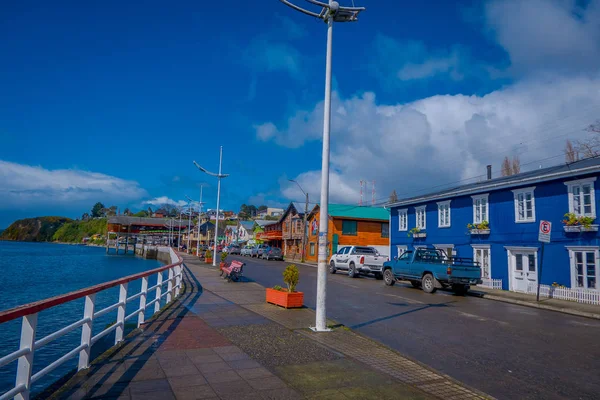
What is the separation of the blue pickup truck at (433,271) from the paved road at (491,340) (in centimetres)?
227

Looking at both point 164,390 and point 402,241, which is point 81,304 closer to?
point 164,390

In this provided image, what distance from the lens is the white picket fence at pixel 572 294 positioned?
55.3 ft

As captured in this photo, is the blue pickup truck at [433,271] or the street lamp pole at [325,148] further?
the blue pickup truck at [433,271]

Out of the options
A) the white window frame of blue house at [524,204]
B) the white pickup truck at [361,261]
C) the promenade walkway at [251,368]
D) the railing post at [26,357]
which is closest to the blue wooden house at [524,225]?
the white window frame of blue house at [524,204]

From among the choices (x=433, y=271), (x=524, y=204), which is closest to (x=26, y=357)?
(x=433, y=271)

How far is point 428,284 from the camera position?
19391mm

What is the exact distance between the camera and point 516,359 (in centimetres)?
774

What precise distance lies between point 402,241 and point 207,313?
22.5m

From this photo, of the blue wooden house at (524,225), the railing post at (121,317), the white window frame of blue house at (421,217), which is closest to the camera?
the railing post at (121,317)

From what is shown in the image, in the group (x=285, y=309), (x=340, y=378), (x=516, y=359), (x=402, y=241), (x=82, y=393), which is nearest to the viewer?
(x=82, y=393)

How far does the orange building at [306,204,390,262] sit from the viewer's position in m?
47.8

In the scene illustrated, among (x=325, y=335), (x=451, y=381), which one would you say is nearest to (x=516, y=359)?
(x=451, y=381)

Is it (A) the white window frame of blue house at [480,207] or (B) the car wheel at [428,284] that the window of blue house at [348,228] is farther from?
(B) the car wheel at [428,284]

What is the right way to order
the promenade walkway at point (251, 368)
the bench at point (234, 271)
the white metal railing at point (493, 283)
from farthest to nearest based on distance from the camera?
the white metal railing at point (493, 283) → the bench at point (234, 271) → the promenade walkway at point (251, 368)
